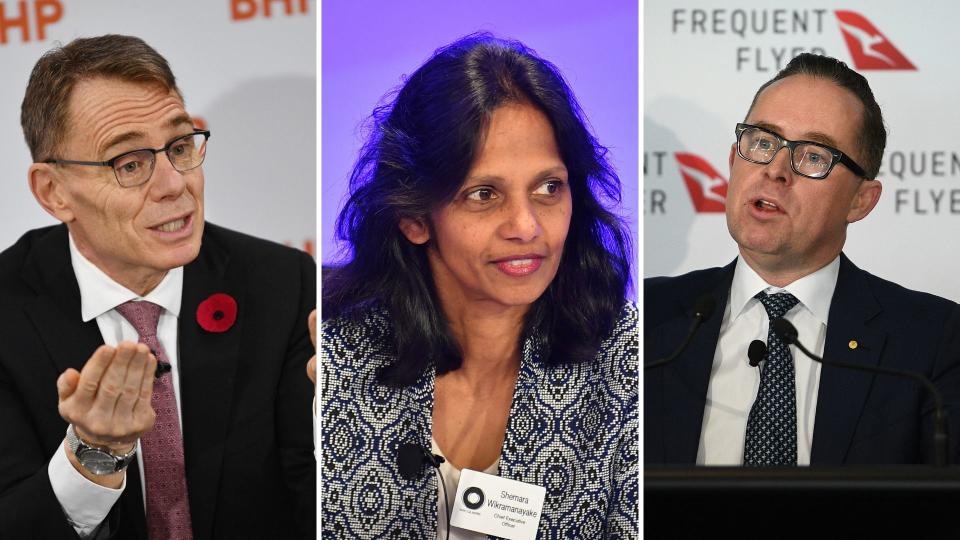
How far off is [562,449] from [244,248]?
1.30 meters

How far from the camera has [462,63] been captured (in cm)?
192

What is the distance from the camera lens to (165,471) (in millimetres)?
2650

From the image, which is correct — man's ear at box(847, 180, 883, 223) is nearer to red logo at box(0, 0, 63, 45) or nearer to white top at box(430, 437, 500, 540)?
white top at box(430, 437, 500, 540)

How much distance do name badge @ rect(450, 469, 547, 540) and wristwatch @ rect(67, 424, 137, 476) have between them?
2.81 feet

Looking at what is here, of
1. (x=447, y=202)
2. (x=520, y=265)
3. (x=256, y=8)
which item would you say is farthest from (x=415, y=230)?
(x=256, y=8)

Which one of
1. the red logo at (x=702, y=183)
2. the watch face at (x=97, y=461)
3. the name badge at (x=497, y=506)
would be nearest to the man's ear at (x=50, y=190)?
the watch face at (x=97, y=461)

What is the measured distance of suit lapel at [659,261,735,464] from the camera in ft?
9.57

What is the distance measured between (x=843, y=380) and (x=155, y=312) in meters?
1.88

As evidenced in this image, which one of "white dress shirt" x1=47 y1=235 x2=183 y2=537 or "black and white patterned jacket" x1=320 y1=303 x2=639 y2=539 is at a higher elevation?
"white dress shirt" x1=47 y1=235 x2=183 y2=537

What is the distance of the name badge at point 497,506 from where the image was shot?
1.91 metres

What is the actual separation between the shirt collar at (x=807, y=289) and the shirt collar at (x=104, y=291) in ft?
5.11

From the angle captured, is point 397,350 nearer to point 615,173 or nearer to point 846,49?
point 615,173

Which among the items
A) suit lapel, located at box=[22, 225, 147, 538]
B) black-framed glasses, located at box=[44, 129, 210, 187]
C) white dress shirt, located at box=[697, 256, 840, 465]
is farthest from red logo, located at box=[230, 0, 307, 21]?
white dress shirt, located at box=[697, 256, 840, 465]

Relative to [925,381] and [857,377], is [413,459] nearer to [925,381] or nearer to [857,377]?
[925,381]
